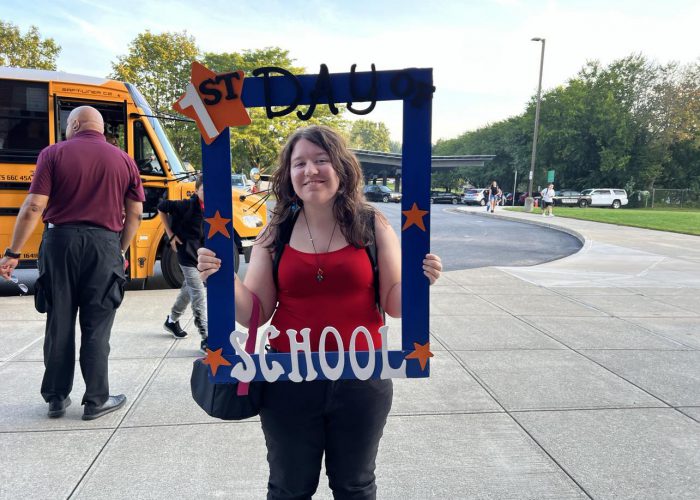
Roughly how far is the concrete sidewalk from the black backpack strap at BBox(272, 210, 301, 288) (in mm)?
1323

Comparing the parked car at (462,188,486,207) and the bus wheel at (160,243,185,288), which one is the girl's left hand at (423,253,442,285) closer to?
the bus wheel at (160,243,185,288)

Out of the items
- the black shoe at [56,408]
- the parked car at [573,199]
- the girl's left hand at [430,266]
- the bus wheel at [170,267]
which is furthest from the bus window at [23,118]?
the parked car at [573,199]

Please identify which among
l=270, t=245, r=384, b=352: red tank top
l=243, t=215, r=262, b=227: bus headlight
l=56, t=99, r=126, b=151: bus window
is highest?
l=56, t=99, r=126, b=151: bus window

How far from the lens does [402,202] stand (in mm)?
1606

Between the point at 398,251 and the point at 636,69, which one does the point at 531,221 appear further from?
the point at 636,69

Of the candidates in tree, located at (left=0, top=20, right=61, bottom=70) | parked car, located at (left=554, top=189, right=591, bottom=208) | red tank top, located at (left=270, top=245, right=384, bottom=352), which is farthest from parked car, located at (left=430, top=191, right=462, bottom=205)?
red tank top, located at (left=270, top=245, right=384, bottom=352)

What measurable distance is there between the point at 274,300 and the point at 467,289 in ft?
19.6

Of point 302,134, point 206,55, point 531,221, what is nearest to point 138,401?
point 302,134

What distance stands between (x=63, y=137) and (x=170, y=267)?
2.17 m

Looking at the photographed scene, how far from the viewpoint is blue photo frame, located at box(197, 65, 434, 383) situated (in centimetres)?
162

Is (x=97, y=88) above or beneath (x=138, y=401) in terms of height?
above

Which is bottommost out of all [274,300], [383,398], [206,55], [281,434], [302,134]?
[281,434]

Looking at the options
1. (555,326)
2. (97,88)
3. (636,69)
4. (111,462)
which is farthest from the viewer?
(636,69)

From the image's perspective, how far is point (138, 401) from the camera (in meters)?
3.52
